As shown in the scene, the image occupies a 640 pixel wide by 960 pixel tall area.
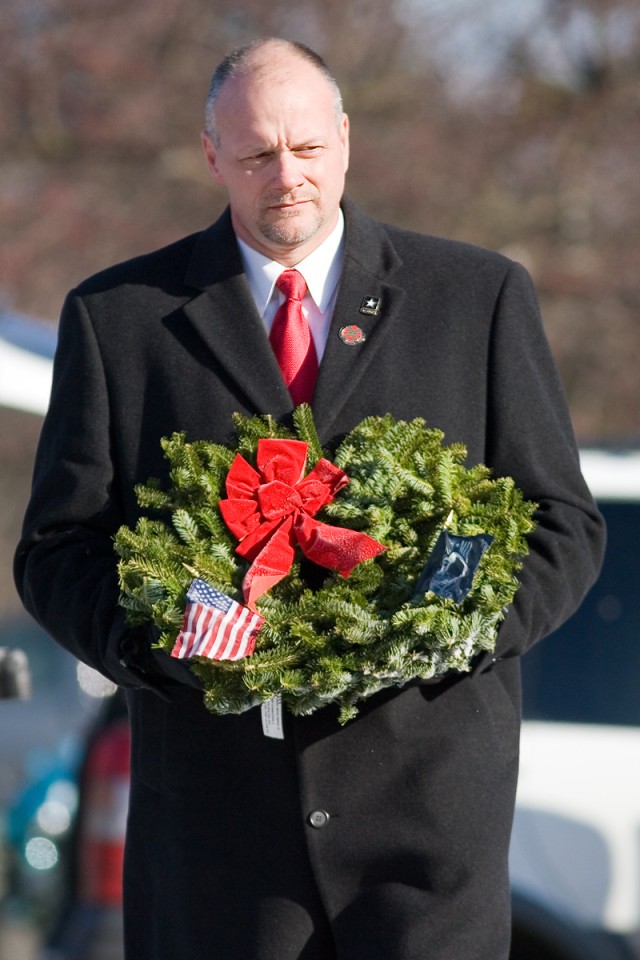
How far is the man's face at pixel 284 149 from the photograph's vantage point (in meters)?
2.81

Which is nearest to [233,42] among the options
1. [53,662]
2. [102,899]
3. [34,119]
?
[34,119]

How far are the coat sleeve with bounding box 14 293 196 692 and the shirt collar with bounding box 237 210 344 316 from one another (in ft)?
1.09

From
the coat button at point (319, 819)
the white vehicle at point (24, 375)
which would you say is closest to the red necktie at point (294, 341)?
the coat button at point (319, 819)

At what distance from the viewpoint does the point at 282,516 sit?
252 cm

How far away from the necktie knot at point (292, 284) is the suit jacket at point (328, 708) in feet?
0.25

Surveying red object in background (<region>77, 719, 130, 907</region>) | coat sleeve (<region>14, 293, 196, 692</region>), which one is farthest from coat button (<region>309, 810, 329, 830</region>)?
red object in background (<region>77, 719, 130, 907</region>)

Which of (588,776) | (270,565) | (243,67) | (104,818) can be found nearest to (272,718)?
(270,565)

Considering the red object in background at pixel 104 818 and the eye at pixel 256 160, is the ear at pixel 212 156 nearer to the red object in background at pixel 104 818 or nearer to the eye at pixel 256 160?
the eye at pixel 256 160

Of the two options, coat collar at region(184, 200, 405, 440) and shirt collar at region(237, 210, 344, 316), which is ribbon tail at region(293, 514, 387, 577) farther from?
shirt collar at region(237, 210, 344, 316)

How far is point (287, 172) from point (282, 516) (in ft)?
2.23

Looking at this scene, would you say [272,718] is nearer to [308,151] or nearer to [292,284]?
[292,284]

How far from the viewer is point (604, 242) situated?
13.0 meters

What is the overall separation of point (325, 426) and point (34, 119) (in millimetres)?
9839

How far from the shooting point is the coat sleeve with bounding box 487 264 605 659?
271 cm
